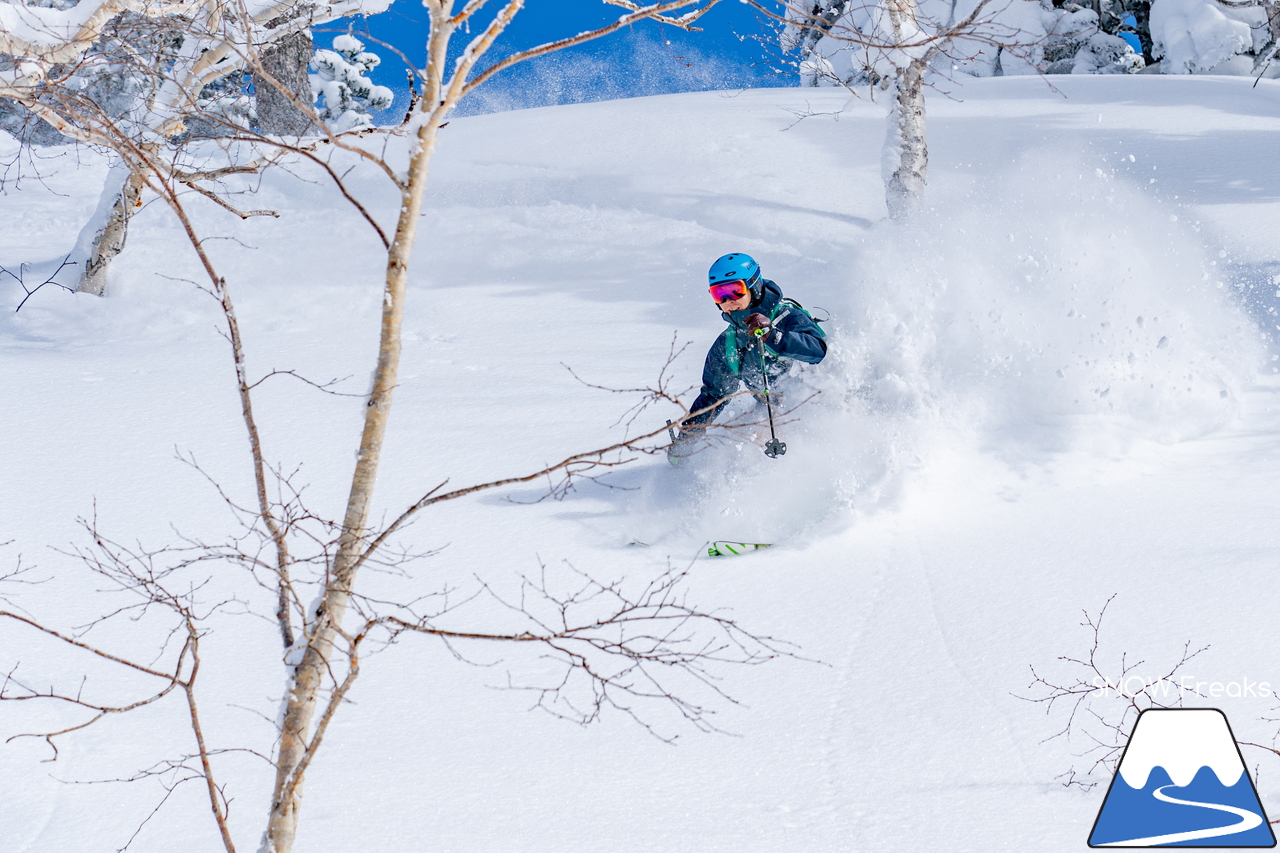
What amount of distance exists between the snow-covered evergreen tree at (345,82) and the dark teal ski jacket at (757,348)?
18811 mm

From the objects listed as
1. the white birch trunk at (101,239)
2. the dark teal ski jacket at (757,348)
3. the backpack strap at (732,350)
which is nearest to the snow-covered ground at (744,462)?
the white birch trunk at (101,239)

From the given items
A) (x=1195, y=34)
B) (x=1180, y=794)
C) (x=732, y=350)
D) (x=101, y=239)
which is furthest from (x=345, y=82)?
(x=1180, y=794)

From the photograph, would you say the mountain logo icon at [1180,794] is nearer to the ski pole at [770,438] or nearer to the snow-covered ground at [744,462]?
the snow-covered ground at [744,462]

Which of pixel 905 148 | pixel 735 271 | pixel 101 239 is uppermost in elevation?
pixel 905 148

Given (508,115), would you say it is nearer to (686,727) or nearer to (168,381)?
(168,381)

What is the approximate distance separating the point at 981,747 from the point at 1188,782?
2.52 ft

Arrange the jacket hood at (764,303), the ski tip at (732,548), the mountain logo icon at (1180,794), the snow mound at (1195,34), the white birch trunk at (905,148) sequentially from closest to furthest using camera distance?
the mountain logo icon at (1180,794), the ski tip at (732,548), the jacket hood at (764,303), the white birch trunk at (905,148), the snow mound at (1195,34)

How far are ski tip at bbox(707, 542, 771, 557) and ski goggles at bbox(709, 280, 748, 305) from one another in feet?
Answer: 4.36

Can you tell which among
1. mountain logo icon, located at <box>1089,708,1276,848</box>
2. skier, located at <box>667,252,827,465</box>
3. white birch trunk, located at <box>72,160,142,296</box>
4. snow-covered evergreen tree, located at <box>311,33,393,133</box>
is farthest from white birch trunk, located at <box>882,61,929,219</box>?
snow-covered evergreen tree, located at <box>311,33,393,133</box>

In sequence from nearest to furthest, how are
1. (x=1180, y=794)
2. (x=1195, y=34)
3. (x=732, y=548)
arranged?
(x=1180, y=794) < (x=732, y=548) < (x=1195, y=34)

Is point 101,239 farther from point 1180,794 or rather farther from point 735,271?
point 1180,794

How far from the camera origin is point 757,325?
5012mm

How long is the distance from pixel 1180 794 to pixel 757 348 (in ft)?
11.3

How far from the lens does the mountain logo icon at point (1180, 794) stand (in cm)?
217
